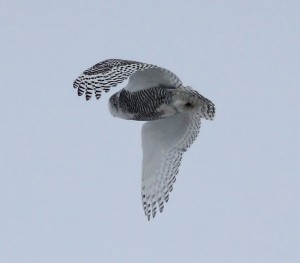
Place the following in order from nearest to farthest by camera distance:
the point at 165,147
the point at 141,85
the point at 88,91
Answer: the point at 88,91 < the point at 141,85 < the point at 165,147

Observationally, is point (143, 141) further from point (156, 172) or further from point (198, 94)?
point (198, 94)

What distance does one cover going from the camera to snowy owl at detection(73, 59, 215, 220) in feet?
44.9

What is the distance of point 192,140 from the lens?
15.6m

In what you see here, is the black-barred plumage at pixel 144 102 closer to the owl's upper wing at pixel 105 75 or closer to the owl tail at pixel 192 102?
Answer: the owl tail at pixel 192 102

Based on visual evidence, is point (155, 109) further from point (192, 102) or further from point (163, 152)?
point (163, 152)

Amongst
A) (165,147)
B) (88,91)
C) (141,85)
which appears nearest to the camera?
(88,91)

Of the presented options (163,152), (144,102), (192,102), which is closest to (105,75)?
(144,102)

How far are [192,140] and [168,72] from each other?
153cm

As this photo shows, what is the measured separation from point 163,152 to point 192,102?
5.44 feet

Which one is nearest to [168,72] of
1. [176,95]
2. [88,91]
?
[176,95]

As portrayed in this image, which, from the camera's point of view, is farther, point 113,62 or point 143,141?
point 143,141

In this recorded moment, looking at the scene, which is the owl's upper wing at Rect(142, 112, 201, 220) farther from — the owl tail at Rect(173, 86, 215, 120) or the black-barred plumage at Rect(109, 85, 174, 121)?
the owl tail at Rect(173, 86, 215, 120)

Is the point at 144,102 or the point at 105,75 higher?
the point at 105,75

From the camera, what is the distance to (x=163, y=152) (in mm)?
15703
